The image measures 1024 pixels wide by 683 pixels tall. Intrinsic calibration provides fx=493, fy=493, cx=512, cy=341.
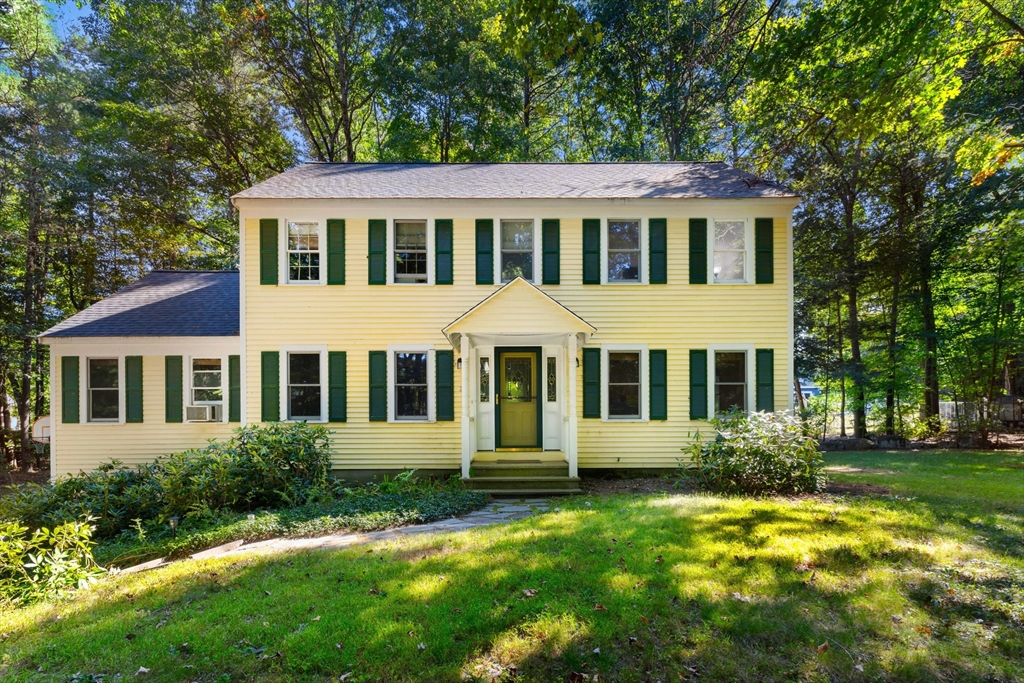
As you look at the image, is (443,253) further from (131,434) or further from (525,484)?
(131,434)

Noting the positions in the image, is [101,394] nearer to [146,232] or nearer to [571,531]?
[146,232]

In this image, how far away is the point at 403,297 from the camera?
10.6 meters

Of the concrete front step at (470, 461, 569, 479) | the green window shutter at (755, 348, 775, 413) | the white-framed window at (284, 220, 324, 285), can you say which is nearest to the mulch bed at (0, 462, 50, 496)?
the white-framed window at (284, 220, 324, 285)

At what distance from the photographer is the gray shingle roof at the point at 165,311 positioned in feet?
34.9

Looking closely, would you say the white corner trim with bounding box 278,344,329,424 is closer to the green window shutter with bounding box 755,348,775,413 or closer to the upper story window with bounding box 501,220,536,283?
the upper story window with bounding box 501,220,536,283

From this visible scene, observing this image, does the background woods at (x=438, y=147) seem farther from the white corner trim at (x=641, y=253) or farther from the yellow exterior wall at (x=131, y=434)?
the yellow exterior wall at (x=131, y=434)

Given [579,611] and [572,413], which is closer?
[579,611]

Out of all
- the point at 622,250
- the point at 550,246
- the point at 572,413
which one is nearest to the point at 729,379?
the point at 622,250

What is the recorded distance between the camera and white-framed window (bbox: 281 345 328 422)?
1041cm

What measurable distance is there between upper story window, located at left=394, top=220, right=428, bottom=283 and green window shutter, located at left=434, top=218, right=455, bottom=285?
259 millimetres

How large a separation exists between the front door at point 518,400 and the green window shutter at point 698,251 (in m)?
3.83

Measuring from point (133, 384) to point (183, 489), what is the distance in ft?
16.1

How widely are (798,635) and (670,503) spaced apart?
3318 mm

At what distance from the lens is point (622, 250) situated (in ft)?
35.0
